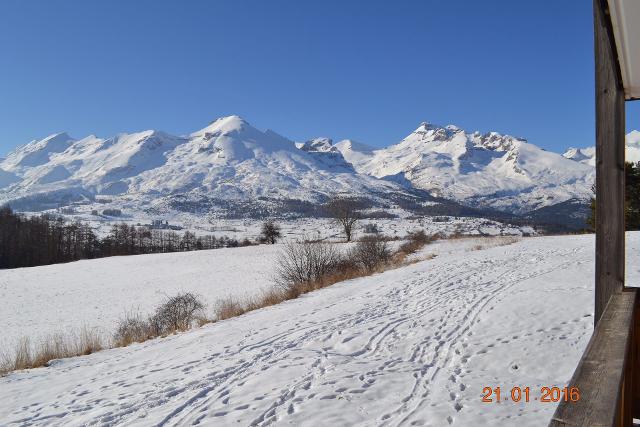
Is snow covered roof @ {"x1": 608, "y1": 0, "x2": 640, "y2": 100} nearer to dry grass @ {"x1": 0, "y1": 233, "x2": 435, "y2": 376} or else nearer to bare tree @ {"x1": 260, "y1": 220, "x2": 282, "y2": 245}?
dry grass @ {"x1": 0, "y1": 233, "x2": 435, "y2": 376}

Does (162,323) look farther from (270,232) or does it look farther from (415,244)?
(270,232)

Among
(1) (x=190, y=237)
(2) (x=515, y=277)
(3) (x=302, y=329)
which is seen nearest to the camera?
(3) (x=302, y=329)

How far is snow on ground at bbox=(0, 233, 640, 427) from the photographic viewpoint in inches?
202

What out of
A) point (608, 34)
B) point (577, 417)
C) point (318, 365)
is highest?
point (608, 34)

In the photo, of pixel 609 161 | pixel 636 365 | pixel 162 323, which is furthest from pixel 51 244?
pixel 636 365

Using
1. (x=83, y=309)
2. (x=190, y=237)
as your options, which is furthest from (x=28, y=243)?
(x=83, y=309)

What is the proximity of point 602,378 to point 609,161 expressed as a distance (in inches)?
91.3

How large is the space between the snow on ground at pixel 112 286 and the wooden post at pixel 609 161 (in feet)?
87.6

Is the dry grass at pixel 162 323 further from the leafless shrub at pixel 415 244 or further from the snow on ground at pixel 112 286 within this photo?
the snow on ground at pixel 112 286

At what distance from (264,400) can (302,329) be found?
405cm

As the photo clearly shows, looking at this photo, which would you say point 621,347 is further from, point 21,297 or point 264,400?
point 21,297

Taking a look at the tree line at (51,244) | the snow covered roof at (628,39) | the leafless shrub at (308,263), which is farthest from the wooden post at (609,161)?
the tree line at (51,244)

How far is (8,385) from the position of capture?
26.7 ft

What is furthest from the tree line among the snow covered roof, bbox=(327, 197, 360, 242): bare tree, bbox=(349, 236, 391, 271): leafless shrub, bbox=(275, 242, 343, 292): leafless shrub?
the snow covered roof
